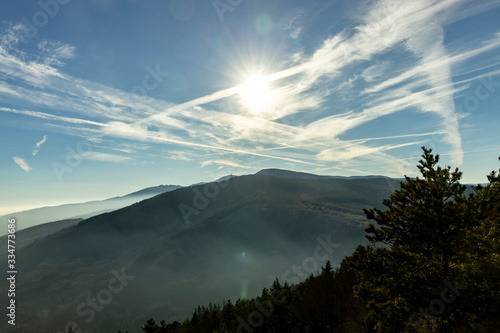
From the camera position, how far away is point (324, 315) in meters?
39.0

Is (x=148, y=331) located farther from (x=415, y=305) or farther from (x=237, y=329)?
(x=415, y=305)

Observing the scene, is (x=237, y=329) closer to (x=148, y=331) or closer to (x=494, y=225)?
(x=148, y=331)

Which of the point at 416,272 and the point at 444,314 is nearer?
the point at 444,314

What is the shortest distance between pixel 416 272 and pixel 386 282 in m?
1.99

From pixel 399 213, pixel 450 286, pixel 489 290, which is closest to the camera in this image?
pixel 489 290

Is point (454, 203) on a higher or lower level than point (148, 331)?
higher

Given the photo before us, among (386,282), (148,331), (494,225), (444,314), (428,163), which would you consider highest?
(428,163)

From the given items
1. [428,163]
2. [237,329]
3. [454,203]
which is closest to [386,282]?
[454,203]

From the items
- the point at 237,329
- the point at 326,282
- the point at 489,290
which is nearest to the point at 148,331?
the point at 237,329

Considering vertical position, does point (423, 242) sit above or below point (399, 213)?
below

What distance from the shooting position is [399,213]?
17.9 meters

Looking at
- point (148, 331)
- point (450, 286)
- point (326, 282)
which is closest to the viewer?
point (450, 286)

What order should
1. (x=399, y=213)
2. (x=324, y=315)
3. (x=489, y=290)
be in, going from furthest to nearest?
1. (x=324, y=315)
2. (x=399, y=213)
3. (x=489, y=290)

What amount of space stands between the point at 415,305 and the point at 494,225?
21.3 feet
